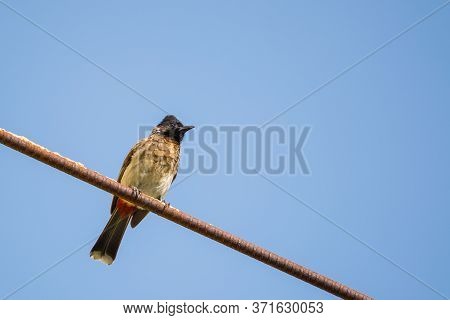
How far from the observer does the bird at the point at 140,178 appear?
6.86 metres

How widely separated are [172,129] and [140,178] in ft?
2.81

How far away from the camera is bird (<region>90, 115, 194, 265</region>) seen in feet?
22.5

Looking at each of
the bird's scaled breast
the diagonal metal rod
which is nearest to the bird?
the bird's scaled breast

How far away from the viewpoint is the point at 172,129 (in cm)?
761

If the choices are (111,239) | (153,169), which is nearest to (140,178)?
(153,169)

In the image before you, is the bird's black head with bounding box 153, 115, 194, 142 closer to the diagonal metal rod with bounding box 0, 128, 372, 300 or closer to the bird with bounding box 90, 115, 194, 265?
the bird with bounding box 90, 115, 194, 265

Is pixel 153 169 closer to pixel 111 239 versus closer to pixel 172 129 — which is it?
pixel 172 129

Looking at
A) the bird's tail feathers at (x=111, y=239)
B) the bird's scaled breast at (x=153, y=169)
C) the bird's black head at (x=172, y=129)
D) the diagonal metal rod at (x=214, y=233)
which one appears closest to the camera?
the diagonal metal rod at (x=214, y=233)

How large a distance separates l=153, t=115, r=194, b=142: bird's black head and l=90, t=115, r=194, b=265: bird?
0.01 metres

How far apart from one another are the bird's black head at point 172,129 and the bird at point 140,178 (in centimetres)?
1

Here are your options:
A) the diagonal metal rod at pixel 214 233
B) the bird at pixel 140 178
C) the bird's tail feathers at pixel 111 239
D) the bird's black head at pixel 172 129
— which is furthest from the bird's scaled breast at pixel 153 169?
the diagonal metal rod at pixel 214 233

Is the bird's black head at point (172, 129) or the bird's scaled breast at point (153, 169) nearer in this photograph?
the bird's scaled breast at point (153, 169)

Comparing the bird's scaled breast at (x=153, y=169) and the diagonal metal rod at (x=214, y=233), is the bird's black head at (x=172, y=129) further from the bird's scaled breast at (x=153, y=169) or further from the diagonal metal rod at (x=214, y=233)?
the diagonal metal rod at (x=214, y=233)
